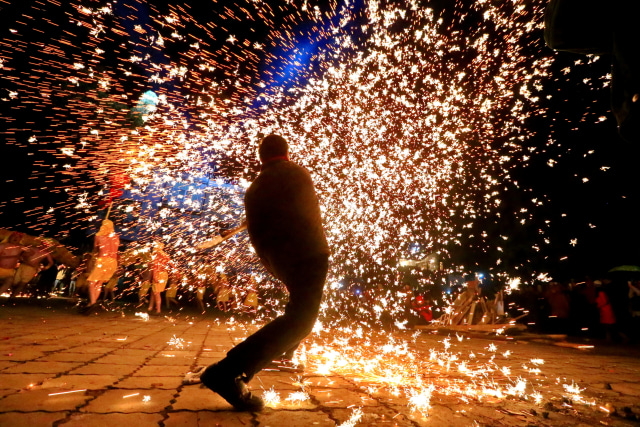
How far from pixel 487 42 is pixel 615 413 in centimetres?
666

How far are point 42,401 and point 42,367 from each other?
0.88m

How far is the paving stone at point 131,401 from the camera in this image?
1655mm

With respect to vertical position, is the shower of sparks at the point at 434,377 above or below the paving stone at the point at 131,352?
above

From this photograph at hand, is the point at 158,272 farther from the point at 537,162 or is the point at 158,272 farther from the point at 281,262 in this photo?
the point at 537,162

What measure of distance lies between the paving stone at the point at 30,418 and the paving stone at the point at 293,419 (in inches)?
36.9

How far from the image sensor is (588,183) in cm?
1182

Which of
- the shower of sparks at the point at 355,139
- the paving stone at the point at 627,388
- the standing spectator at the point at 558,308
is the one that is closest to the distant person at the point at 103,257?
the shower of sparks at the point at 355,139

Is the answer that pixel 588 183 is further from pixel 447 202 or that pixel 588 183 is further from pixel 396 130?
pixel 396 130

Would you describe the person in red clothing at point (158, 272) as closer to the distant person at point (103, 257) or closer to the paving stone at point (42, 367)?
the distant person at point (103, 257)

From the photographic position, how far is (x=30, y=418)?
146 cm

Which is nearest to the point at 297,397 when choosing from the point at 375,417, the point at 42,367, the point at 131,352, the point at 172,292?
the point at 375,417

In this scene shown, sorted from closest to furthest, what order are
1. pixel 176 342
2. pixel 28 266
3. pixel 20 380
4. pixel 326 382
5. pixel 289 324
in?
pixel 289 324, pixel 20 380, pixel 326 382, pixel 176 342, pixel 28 266

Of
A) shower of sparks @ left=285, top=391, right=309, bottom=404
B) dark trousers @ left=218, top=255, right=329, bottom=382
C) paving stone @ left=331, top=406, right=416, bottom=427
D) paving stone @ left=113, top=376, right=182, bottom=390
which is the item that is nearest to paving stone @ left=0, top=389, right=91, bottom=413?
paving stone @ left=113, top=376, right=182, bottom=390

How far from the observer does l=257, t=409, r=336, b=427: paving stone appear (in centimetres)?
163
